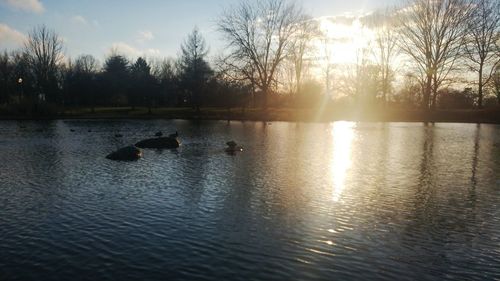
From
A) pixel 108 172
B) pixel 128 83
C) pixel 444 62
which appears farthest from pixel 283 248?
pixel 128 83

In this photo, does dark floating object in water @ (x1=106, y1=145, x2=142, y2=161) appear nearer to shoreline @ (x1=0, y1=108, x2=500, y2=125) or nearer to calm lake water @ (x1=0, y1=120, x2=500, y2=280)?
calm lake water @ (x1=0, y1=120, x2=500, y2=280)

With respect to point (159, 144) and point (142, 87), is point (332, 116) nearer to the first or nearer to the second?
point (142, 87)

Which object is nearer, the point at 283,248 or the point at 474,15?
the point at 283,248

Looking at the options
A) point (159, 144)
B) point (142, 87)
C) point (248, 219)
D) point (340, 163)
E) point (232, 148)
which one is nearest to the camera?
point (248, 219)

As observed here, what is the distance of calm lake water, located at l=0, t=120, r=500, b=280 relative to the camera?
8492 millimetres

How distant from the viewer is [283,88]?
267ft

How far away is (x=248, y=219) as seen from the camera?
11.8 m

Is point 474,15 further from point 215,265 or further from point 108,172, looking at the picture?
point 215,265

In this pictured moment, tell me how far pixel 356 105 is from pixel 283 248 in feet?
243

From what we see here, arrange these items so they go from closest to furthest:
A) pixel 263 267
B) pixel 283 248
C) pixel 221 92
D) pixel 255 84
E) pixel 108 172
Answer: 1. pixel 263 267
2. pixel 283 248
3. pixel 108 172
4. pixel 255 84
5. pixel 221 92

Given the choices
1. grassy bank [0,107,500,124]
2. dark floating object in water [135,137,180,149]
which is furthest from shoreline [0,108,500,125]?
dark floating object in water [135,137,180,149]

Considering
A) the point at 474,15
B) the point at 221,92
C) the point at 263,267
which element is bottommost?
the point at 263,267

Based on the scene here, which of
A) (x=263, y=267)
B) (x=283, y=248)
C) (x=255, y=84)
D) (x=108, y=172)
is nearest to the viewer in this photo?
(x=263, y=267)

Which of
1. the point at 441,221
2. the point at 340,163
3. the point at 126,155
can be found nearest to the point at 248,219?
Result: the point at 441,221
